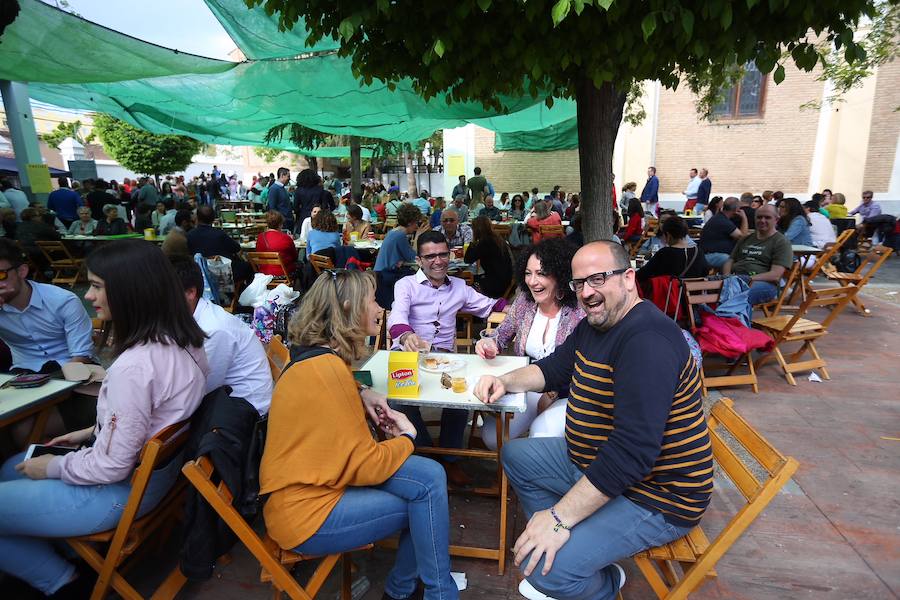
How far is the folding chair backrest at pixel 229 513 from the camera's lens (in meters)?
1.59

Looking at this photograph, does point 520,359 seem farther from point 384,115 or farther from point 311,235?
point 384,115

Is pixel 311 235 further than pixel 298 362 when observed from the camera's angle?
Yes

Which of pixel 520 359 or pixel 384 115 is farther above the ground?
pixel 384 115

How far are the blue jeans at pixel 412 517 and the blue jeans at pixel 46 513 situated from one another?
74 cm

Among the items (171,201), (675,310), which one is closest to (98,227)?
(171,201)

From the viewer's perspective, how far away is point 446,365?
257 centimetres

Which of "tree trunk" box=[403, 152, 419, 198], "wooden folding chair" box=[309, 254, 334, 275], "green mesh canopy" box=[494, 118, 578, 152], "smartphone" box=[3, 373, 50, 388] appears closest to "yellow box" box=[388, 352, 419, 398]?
"smartphone" box=[3, 373, 50, 388]

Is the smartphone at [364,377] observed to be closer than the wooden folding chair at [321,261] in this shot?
Yes

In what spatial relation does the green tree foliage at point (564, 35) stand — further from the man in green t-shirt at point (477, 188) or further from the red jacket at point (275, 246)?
the man in green t-shirt at point (477, 188)

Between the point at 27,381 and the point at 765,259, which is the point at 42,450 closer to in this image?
the point at 27,381

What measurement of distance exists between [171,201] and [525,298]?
10166 mm

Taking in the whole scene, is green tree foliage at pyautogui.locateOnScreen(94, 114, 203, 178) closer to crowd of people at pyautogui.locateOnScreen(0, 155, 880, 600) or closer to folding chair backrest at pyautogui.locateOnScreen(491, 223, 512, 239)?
folding chair backrest at pyautogui.locateOnScreen(491, 223, 512, 239)

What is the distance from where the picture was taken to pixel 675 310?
4117 millimetres

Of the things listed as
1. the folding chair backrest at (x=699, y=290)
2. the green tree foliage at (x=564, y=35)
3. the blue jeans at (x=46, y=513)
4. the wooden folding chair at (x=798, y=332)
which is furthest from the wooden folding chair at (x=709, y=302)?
the blue jeans at (x=46, y=513)
